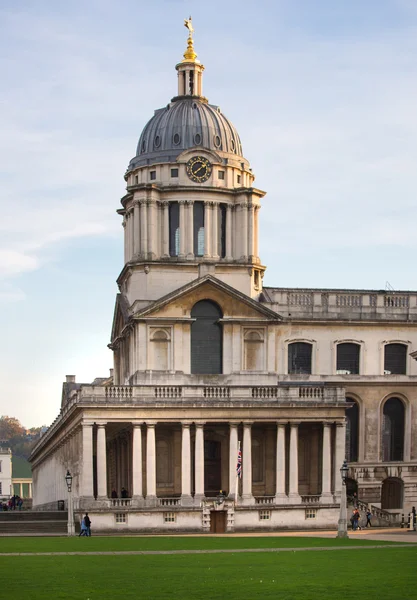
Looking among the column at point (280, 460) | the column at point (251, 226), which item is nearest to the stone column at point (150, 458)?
the column at point (280, 460)

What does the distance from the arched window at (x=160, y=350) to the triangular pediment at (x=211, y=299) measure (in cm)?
126

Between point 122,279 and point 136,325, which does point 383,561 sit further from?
point 122,279

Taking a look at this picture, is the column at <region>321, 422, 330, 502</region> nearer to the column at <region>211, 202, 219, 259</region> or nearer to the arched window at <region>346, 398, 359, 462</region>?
the arched window at <region>346, 398, 359, 462</region>

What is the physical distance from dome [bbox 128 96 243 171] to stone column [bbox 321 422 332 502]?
75.1ft

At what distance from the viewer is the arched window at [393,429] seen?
9381cm

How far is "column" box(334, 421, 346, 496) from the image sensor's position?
8400 cm

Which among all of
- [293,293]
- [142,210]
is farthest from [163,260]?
[293,293]

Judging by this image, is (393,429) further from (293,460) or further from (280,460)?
(280,460)

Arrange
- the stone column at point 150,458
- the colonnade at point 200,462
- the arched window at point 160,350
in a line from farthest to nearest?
1. the arched window at point 160,350
2. the stone column at point 150,458
3. the colonnade at point 200,462

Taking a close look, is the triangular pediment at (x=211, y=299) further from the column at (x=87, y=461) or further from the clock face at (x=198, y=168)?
the column at (x=87, y=461)

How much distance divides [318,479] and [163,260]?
1839 cm

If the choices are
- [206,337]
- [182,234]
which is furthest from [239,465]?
[182,234]

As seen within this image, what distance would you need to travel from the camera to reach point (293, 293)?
308 feet

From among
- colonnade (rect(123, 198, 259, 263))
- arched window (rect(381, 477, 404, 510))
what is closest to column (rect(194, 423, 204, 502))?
colonnade (rect(123, 198, 259, 263))
